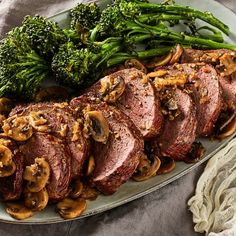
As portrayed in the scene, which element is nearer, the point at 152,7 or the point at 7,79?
the point at 7,79

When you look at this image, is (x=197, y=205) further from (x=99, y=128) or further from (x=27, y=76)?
(x=27, y=76)

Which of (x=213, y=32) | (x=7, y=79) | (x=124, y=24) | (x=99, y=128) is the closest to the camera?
(x=99, y=128)

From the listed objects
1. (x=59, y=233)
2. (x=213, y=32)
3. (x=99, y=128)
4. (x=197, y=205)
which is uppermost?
(x=213, y=32)

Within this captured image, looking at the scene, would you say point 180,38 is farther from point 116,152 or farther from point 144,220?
point 144,220

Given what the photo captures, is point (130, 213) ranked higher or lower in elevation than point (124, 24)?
lower

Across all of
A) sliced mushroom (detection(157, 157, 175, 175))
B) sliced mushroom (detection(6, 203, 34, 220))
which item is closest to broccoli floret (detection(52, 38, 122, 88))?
sliced mushroom (detection(157, 157, 175, 175))

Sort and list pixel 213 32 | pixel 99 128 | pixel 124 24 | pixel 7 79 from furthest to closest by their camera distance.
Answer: pixel 213 32
pixel 124 24
pixel 7 79
pixel 99 128

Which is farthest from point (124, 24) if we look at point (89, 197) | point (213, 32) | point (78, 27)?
point (89, 197)

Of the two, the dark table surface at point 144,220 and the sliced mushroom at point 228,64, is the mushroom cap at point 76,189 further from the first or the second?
the sliced mushroom at point 228,64
